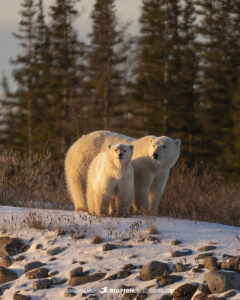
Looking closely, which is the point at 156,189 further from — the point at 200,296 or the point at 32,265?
the point at 200,296

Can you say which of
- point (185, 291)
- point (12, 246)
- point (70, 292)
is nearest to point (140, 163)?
point (12, 246)

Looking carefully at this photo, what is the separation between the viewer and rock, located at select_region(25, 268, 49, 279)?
18.7ft

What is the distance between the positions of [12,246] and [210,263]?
2619mm

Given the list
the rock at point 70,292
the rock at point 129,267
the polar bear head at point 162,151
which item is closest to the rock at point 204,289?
the rock at point 129,267

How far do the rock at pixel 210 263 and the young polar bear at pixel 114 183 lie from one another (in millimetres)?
2261

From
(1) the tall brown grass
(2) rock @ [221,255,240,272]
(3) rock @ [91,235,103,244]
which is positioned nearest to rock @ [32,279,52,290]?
(3) rock @ [91,235,103,244]

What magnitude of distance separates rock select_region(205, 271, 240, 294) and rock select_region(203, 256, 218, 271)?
22cm

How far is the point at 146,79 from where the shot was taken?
26.8m

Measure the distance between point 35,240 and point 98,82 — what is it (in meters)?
21.6

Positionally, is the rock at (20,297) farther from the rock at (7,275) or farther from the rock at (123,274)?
the rock at (123,274)

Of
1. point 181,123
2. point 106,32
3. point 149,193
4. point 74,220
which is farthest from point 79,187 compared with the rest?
point 106,32

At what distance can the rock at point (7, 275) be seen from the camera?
5840mm

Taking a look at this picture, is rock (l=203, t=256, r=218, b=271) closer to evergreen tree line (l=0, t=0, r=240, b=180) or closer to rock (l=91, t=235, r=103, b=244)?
rock (l=91, t=235, r=103, b=244)

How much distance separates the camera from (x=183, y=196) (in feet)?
36.2
